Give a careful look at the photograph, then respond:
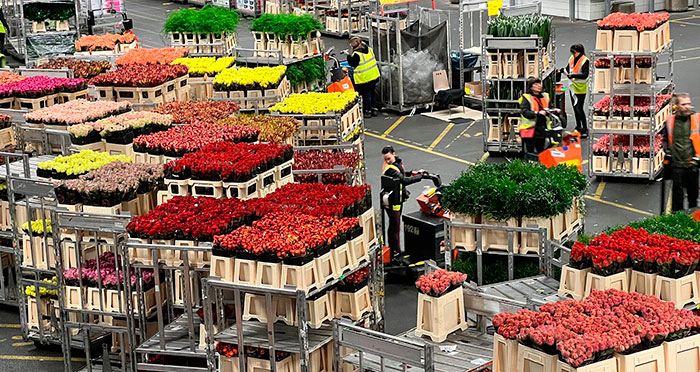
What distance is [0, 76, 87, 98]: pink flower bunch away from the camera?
18.0 meters

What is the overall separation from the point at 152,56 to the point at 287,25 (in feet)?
15.6

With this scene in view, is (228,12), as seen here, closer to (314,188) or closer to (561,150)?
(561,150)

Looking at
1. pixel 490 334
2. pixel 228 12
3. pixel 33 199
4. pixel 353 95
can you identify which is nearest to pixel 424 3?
pixel 228 12

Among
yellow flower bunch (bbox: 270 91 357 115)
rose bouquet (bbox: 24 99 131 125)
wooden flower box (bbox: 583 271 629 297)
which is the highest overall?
rose bouquet (bbox: 24 99 131 125)

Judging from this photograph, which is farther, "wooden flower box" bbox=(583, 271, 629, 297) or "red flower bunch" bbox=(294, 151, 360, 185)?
"red flower bunch" bbox=(294, 151, 360, 185)

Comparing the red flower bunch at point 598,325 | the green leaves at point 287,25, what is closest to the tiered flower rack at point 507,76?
the green leaves at point 287,25

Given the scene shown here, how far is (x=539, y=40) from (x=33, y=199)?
10.8 meters

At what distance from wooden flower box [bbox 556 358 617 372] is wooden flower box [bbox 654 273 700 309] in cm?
198

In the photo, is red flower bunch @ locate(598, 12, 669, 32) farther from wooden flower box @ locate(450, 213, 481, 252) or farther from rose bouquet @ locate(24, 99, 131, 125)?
rose bouquet @ locate(24, 99, 131, 125)

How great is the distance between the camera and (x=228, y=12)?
26.4 metres

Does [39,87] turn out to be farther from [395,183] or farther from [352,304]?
[352,304]

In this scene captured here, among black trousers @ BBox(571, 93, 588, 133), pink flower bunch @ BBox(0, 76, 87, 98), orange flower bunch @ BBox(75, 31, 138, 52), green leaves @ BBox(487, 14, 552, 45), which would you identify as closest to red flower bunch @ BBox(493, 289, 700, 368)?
pink flower bunch @ BBox(0, 76, 87, 98)

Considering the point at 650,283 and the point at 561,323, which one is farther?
the point at 650,283

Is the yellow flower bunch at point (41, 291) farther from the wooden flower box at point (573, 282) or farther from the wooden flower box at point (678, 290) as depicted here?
the wooden flower box at point (678, 290)
